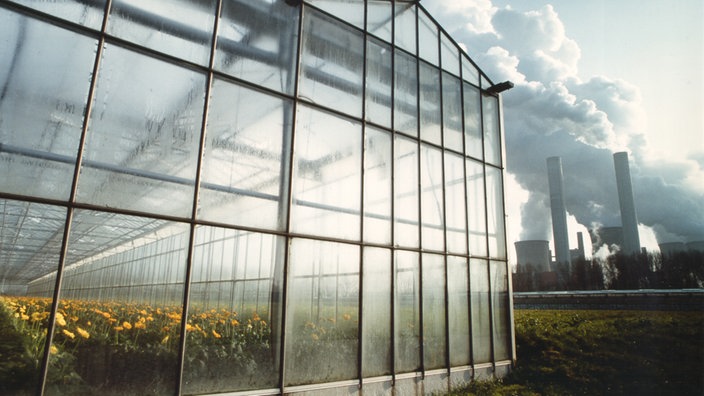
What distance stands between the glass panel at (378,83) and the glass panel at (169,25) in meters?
3.13

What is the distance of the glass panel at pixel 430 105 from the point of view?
8.85m

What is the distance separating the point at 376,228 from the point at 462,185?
2.97m

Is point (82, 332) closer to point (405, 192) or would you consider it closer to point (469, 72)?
point (405, 192)

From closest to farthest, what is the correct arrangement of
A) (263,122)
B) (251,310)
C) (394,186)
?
(251,310), (263,122), (394,186)

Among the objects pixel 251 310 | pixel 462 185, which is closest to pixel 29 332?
pixel 251 310

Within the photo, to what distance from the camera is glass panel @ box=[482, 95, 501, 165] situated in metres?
10.4

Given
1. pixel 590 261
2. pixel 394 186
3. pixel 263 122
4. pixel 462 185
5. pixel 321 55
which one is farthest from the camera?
pixel 590 261

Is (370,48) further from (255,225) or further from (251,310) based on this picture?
(251,310)

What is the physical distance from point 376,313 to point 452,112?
5.15 m

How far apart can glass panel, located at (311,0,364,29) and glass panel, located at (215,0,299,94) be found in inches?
28.6

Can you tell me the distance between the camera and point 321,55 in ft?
23.9

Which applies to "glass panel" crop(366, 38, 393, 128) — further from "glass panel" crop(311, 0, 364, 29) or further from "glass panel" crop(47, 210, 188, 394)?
"glass panel" crop(47, 210, 188, 394)

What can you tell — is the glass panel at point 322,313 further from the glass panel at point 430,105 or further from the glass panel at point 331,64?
the glass panel at point 430,105

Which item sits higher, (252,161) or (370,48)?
(370,48)
